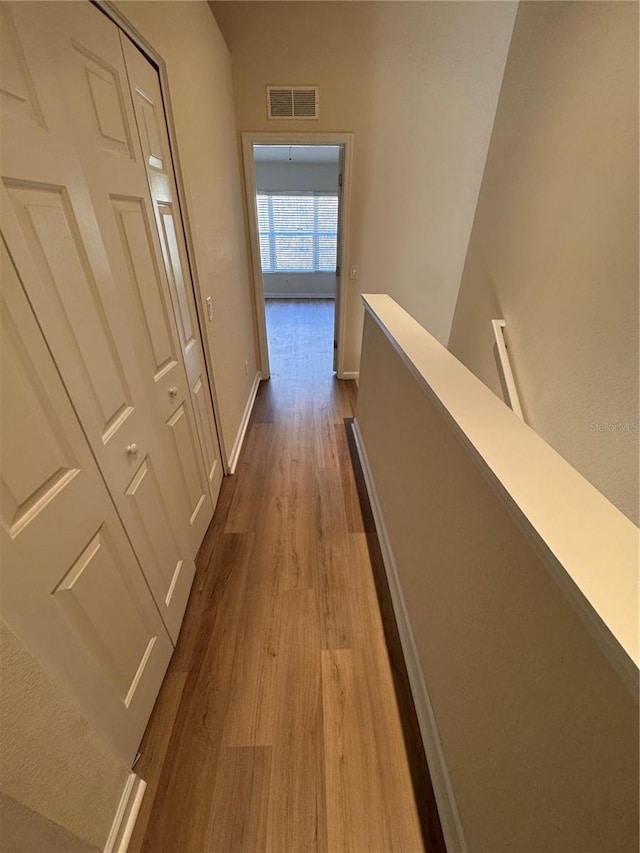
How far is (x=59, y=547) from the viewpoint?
2.40ft

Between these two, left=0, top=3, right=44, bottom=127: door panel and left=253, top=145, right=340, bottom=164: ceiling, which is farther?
left=253, top=145, right=340, bottom=164: ceiling

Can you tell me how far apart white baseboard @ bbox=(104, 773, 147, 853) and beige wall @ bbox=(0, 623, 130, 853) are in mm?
36

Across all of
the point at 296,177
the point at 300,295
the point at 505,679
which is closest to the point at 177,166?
the point at 505,679

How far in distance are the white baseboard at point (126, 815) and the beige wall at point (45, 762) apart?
0.04 meters

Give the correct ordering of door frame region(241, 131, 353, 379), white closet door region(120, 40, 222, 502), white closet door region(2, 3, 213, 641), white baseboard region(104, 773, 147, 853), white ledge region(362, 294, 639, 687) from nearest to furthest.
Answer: white ledge region(362, 294, 639, 687) → white closet door region(2, 3, 213, 641) → white baseboard region(104, 773, 147, 853) → white closet door region(120, 40, 222, 502) → door frame region(241, 131, 353, 379)

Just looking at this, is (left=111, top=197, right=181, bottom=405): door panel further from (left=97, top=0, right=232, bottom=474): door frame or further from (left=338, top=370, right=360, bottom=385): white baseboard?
(left=338, top=370, right=360, bottom=385): white baseboard

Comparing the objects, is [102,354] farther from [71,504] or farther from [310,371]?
[310,371]

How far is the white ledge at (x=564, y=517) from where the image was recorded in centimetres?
43

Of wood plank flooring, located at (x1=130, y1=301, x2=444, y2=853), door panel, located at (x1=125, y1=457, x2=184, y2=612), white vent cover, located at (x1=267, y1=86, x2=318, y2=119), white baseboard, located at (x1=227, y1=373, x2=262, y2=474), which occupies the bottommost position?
wood plank flooring, located at (x1=130, y1=301, x2=444, y2=853)

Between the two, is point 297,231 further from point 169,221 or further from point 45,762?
point 45,762

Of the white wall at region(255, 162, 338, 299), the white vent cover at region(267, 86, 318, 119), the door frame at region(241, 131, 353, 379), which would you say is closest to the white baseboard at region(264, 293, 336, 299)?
the white wall at region(255, 162, 338, 299)

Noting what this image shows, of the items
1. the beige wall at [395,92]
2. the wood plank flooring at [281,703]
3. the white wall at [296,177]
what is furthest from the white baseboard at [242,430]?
the white wall at [296,177]

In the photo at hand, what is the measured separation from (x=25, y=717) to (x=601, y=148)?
101 inches

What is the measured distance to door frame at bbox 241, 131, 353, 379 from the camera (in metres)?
2.57
